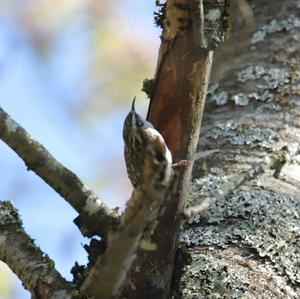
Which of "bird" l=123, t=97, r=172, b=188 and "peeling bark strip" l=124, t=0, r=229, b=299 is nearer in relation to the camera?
"peeling bark strip" l=124, t=0, r=229, b=299

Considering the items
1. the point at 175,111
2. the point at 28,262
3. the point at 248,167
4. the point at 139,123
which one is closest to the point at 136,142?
the point at 139,123

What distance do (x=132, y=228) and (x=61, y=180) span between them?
0.39 metres

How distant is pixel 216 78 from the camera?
2.88 metres

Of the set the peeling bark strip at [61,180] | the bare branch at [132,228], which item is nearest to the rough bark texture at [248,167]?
the peeling bark strip at [61,180]

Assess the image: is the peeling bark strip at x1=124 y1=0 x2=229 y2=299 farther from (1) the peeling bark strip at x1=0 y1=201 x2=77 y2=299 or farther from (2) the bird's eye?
(2) the bird's eye

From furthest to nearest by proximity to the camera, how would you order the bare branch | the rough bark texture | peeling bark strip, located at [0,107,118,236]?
the rough bark texture < peeling bark strip, located at [0,107,118,236] < the bare branch

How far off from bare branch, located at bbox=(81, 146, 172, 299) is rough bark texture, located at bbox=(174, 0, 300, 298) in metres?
0.51

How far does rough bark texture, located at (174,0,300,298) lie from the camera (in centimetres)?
201

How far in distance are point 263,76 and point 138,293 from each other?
1.18 metres

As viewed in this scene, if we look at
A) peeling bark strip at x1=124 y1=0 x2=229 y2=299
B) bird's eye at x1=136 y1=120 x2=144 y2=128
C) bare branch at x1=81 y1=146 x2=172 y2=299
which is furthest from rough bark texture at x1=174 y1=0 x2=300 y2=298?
bare branch at x1=81 y1=146 x2=172 y2=299

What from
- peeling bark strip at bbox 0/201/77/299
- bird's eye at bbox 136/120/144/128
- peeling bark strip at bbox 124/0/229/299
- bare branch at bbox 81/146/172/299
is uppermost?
bird's eye at bbox 136/120/144/128

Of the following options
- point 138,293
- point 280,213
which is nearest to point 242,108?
point 280,213

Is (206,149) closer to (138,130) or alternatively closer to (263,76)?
(138,130)

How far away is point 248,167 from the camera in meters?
2.39
